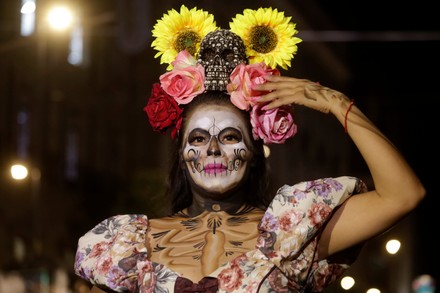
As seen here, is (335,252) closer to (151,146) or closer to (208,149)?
(208,149)

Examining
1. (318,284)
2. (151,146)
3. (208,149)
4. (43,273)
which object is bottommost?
(318,284)

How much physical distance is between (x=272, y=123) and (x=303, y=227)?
0.48 metres

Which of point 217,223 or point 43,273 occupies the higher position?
point 43,273

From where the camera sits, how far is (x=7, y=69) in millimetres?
25484

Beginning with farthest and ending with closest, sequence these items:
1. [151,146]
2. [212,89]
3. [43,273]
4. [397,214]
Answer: [151,146], [43,273], [212,89], [397,214]

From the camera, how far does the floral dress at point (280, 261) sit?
671 centimetres

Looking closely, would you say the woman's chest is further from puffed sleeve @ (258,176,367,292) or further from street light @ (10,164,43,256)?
street light @ (10,164,43,256)

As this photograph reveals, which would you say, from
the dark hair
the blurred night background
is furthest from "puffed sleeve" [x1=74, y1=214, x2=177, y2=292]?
the blurred night background

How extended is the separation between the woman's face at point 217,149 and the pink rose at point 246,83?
0.06m

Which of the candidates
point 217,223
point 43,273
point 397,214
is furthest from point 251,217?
point 43,273

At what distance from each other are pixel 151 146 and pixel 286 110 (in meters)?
21.5

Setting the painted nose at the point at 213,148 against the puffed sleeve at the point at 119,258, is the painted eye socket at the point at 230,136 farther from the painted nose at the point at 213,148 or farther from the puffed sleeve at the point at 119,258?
the puffed sleeve at the point at 119,258

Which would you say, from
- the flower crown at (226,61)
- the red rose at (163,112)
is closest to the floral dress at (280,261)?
the flower crown at (226,61)

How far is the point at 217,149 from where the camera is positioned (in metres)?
6.99
